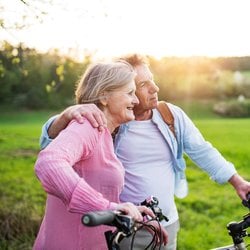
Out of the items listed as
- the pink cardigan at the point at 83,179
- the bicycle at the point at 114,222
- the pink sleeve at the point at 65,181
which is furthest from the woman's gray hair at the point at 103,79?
the bicycle at the point at 114,222

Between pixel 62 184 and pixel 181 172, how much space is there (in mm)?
1271

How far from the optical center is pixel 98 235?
251 cm

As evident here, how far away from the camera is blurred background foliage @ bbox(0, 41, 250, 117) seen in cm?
893

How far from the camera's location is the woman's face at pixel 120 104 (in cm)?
252

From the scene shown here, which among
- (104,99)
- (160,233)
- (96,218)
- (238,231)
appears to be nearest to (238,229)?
(238,231)

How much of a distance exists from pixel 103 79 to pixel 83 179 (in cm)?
43

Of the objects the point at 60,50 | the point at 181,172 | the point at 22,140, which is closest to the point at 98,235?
the point at 181,172

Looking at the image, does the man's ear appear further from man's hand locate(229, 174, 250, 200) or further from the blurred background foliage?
the blurred background foliage

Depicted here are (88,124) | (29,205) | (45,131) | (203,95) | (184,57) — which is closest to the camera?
(88,124)

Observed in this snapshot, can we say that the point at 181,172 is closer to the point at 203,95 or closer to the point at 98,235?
the point at 98,235

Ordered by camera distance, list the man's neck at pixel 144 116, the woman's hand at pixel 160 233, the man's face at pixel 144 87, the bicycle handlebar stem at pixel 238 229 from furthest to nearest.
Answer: the man's neck at pixel 144 116 < the man's face at pixel 144 87 < the bicycle handlebar stem at pixel 238 229 < the woman's hand at pixel 160 233

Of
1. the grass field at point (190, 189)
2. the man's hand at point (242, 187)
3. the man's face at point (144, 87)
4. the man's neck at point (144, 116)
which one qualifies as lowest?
the grass field at point (190, 189)

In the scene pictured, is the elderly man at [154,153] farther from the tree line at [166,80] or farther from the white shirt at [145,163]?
the tree line at [166,80]

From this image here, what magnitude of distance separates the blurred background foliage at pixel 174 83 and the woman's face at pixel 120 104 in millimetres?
5789
